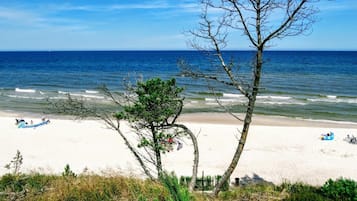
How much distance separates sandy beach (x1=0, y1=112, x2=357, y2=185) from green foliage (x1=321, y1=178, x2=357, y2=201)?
7491mm

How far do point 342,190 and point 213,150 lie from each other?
40.7 feet

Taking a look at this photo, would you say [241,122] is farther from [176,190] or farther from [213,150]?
[176,190]

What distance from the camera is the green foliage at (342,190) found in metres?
6.41

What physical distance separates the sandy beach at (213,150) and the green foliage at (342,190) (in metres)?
7.49

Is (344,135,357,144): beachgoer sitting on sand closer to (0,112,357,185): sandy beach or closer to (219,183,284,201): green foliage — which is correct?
(0,112,357,185): sandy beach

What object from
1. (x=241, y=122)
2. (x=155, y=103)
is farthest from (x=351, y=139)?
(x=155, y=103)

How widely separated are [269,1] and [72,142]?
53.5 feet

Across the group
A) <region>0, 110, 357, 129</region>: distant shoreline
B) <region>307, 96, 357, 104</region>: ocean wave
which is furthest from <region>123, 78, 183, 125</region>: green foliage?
<region>307, 96, 357, 104</region>: ocean wave

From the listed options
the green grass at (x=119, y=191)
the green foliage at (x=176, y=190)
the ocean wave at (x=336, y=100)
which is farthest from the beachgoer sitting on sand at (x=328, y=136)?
the green foliage at (x=176, y=190)

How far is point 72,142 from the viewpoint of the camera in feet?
65.9

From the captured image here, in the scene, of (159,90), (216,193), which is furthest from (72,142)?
(216,193)

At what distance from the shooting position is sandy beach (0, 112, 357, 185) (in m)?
15.7

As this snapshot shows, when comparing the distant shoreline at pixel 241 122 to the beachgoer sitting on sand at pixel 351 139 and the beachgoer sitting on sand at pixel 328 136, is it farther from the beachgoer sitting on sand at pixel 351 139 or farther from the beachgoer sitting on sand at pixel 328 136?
the beachgoer sitting on sand at pixel 351 139

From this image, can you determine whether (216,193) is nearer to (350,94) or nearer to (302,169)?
(302,169)
